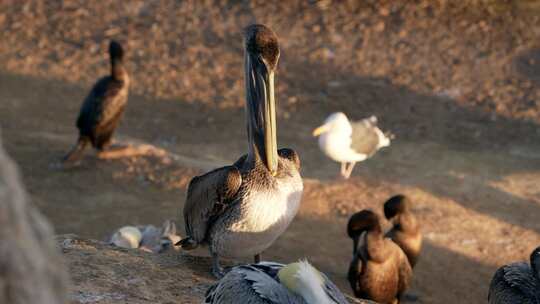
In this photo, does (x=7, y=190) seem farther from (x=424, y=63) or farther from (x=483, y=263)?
(x=424, y=63)

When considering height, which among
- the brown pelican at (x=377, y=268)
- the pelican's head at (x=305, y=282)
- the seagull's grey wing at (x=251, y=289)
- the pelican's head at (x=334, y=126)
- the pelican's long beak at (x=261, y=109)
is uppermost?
the pelican's long beak at (x=261, y=109)

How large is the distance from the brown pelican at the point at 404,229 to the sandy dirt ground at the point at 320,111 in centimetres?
43

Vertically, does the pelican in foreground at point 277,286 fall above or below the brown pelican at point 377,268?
above

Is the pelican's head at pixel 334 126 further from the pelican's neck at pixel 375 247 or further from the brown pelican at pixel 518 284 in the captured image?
the brown pelican at pixel 518 284

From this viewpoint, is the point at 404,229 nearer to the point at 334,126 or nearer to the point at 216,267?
the point at 334,126

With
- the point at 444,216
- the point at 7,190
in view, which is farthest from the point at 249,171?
the point at 444,216

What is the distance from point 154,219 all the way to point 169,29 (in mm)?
6315

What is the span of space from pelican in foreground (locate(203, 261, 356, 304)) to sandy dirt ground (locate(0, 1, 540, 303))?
3.40 meters

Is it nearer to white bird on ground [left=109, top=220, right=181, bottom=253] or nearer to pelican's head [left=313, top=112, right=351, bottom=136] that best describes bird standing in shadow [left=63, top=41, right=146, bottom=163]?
A: pelican's head [left=313, top=112, right=351, bottom=136]

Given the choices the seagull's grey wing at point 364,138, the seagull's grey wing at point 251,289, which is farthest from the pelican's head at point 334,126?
the seagull's grey wing at point 251,289

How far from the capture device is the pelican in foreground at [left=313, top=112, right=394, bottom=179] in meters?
10.2

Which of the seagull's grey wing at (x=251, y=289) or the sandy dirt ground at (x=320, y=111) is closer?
the seagull's grey wing at (x=251, y=289)

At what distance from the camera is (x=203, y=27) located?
15.1 metres

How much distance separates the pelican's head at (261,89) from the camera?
5.57 m
